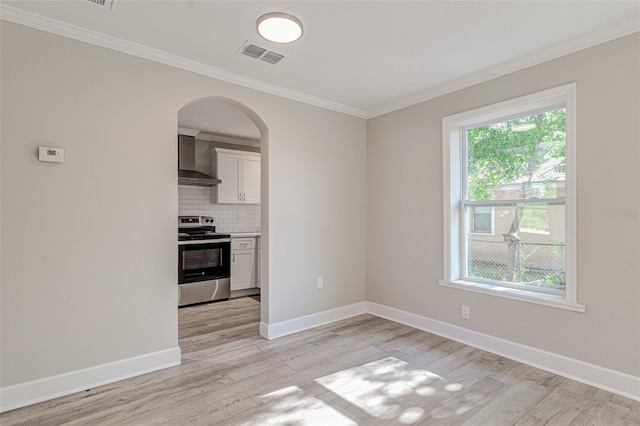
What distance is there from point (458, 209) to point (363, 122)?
5.50ft

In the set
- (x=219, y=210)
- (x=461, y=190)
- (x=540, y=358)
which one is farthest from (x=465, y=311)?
(x=219, y=210)

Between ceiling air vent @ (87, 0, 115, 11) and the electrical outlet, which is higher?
ceiling air vent @ (87, 0, 115, 11)

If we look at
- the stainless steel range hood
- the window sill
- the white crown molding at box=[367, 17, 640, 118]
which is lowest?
the window sill

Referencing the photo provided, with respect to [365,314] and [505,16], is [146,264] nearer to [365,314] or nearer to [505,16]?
[365,314]

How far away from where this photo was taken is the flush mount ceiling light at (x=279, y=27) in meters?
2.16

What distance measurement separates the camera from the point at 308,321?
12.0ft

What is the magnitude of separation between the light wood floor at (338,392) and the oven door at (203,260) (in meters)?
1.62

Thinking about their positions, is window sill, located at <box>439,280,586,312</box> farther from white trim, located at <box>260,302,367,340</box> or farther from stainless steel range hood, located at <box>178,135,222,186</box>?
stainless steel range hood, located at <box>178,135,222,186</box>

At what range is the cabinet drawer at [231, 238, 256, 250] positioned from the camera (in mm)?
5125

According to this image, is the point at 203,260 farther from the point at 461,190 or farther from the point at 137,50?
the point at 461,190

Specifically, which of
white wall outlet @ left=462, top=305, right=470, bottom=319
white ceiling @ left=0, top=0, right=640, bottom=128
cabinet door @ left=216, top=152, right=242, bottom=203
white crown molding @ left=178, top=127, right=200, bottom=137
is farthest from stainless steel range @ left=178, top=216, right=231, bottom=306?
white wall outlet @ left=462, top=305, right=470, bottom=319

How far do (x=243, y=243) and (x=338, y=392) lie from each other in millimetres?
3301

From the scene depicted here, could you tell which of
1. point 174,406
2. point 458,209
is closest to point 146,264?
point 174,406

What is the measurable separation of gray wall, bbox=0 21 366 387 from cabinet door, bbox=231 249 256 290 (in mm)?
2306
